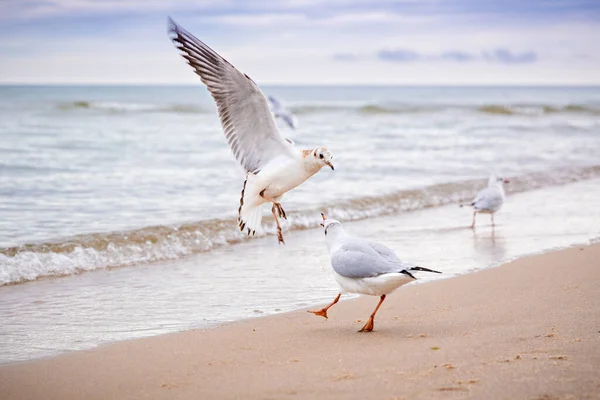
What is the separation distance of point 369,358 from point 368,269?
2.73 ft

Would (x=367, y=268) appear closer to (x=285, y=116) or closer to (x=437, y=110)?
(x=285, y=116)

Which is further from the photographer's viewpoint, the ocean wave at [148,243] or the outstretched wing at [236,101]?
the ocean wave at [148,243]

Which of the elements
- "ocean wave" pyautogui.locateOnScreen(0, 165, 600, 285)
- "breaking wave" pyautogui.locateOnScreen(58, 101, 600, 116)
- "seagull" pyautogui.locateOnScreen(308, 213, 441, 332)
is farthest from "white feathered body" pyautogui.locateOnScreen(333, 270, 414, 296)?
"breaking wave" pyautogui.locateOnScreen(58, 101, 600, 116)

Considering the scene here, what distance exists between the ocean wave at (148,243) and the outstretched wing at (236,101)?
2.05m

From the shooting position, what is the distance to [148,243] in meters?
8.70

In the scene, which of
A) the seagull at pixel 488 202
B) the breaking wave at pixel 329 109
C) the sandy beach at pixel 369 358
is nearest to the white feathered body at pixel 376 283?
the sandy beach at pixel 369 358

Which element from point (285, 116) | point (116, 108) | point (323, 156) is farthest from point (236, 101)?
point (116, 108)

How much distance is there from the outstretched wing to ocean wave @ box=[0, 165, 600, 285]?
205 centimetres

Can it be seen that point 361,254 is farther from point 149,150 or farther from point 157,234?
point 149,150

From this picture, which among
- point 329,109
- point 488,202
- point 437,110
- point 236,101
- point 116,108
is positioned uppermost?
point 236,101

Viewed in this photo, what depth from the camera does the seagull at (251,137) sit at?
6539 mm

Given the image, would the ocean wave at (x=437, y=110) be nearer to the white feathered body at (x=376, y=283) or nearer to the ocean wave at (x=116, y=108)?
the ocean wave at (x=116, y=108)

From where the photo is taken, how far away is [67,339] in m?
5.28

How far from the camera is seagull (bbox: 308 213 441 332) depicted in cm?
503
